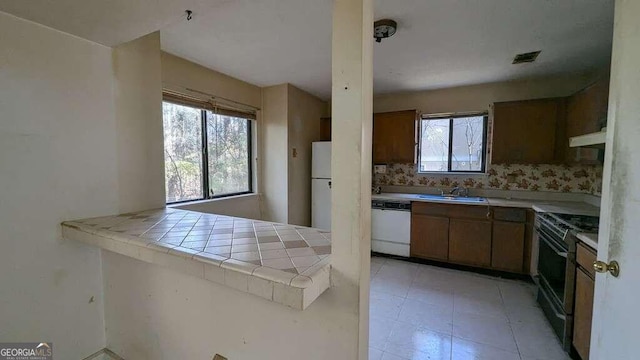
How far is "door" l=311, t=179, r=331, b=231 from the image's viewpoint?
3754 mm

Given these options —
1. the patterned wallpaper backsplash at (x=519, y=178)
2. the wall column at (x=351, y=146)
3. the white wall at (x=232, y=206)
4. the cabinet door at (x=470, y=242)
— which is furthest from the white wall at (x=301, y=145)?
the wall column at (x=351, y=146)

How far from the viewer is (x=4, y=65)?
1195mm

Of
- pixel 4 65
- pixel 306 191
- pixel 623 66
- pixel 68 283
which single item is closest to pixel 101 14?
pixel 4 65

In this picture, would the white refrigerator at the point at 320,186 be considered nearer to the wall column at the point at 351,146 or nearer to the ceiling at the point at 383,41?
the ceiling at the point at 383,41

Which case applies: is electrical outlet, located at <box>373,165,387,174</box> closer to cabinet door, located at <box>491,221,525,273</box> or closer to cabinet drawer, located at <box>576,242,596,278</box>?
cabinet door, located at <box>491,221,525,273</box>

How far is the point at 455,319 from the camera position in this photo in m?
2.16

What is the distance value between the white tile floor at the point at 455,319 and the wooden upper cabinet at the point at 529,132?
4.77 feet

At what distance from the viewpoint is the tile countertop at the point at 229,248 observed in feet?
2.80

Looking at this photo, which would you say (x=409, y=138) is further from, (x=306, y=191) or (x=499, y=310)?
(x=499, y=310)

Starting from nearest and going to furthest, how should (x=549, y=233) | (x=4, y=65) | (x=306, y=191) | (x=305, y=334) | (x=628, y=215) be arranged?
(x=628, y=215) → (x=305, y=334) → (x=4, y=65) → (x=549, y=233) → (x=306, y=191)

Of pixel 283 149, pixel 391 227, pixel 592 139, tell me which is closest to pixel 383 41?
pixel 592 139

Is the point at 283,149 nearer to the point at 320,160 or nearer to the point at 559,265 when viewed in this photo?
the point at 320,160

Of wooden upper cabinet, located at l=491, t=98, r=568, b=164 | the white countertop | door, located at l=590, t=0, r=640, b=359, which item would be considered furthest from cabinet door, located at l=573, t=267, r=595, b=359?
wooden upper cabinet, located at l=491, t=98, r=568, b=164

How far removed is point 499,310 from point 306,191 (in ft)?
8.85
